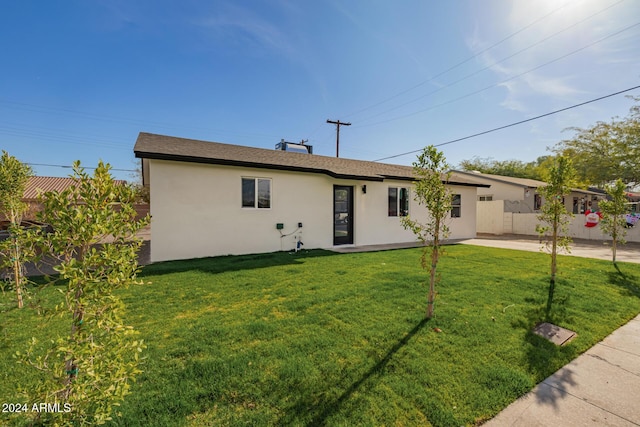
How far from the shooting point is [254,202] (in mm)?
8820

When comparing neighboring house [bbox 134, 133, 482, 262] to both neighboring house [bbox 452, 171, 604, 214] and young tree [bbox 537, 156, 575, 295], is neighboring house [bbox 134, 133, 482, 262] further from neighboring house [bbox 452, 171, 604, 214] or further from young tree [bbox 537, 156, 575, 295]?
neighboring house [bbox 452, 171, 604, 214]

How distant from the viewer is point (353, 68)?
13344mm

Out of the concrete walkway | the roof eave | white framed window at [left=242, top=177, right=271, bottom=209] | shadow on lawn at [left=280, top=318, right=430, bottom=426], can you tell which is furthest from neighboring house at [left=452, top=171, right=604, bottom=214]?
shadow on lawn at [left=280, top=318, right=430, bottom=426]

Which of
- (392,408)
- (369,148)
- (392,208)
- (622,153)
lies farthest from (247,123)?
(622,153)

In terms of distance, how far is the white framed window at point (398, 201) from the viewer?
1155cm

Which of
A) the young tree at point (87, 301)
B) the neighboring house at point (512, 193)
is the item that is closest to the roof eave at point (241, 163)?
the young tree at point (87, 301)

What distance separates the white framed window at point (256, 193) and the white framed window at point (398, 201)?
17.7 ft

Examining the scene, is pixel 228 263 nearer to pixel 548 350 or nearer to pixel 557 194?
pixel 548 350

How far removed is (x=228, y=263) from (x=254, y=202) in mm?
2363

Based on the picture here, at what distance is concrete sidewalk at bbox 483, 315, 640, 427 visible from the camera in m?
2.09

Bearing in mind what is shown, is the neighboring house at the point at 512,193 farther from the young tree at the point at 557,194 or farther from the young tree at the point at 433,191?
the young tree at the point at 433,191

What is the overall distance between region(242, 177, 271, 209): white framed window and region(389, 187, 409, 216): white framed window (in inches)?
212

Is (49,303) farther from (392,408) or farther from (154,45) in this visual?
(154,45)

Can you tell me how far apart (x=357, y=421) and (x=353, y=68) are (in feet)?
A: 47.3
